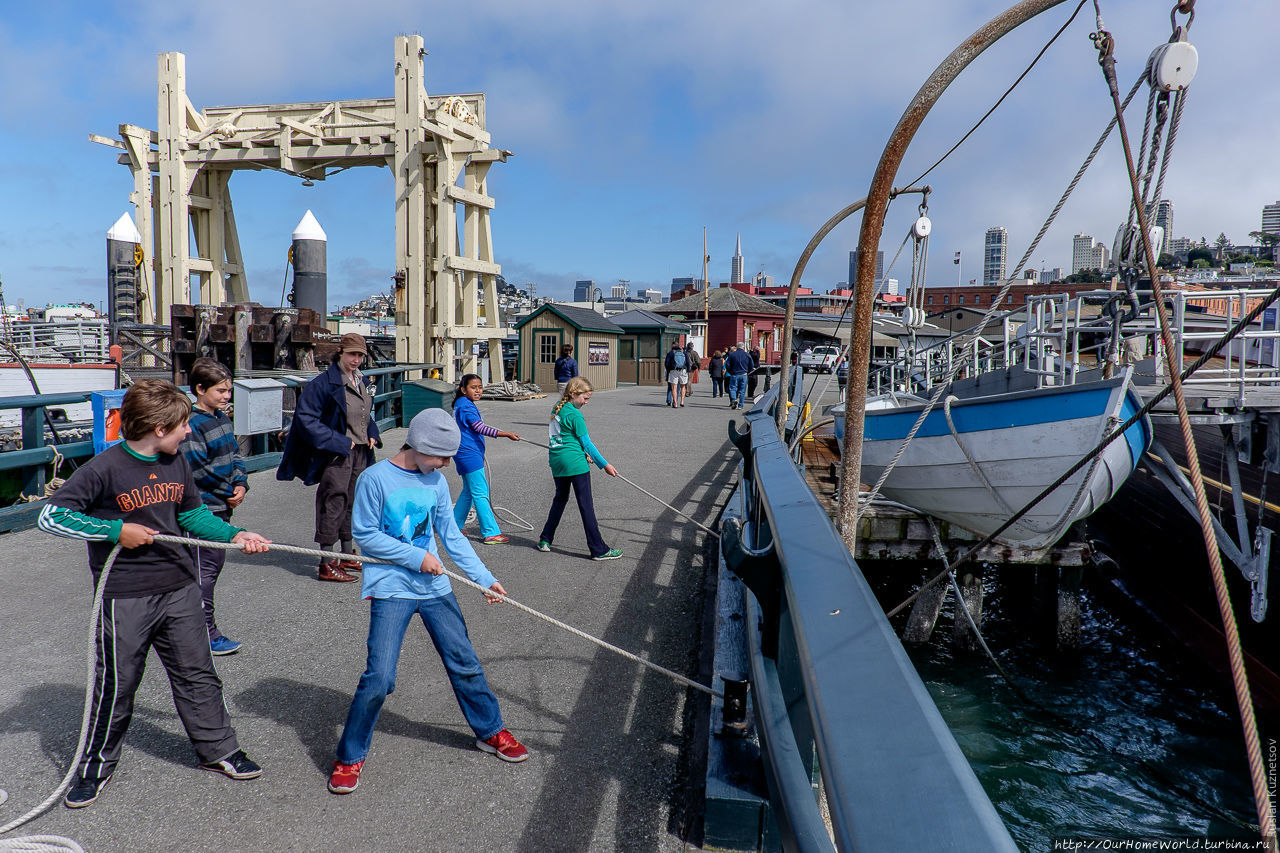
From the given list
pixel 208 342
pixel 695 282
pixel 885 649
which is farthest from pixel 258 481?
pixel 695 282

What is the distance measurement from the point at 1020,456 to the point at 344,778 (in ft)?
22.9

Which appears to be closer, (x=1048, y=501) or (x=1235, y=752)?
(x=1235, y=752)

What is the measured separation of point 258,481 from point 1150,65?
9808 millimetres

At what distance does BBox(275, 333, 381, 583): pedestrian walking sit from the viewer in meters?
6.31

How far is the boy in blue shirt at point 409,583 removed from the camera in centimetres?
346

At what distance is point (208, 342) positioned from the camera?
46.0 feet

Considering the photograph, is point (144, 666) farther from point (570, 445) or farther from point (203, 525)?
point (570, 445)

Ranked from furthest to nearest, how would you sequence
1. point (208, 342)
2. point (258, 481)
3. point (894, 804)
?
1. point (208, 342)
2. point (258, 481)
3. point (894, 804)

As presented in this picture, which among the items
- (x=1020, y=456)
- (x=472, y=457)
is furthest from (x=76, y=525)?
(x=1020, y=456)

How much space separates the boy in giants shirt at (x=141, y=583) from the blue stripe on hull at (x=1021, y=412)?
6.94 metres

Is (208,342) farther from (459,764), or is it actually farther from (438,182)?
(459,764)

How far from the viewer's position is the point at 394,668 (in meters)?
3.51

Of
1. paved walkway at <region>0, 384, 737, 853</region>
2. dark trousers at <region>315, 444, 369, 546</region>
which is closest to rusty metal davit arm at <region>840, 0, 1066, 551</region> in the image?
paved walkway at <region>0, 384, 737, 853</region>

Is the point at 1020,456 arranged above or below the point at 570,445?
below
